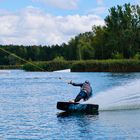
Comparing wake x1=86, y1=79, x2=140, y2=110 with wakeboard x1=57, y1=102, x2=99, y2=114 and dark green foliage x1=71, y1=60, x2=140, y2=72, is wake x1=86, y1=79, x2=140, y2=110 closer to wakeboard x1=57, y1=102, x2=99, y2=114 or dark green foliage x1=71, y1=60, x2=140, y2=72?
wakeboard x1=57, y1=102, x2=99, y2=114

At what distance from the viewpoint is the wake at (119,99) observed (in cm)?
3653

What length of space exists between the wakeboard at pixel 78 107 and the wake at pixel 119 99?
1740mm

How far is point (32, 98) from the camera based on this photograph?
1957 inches

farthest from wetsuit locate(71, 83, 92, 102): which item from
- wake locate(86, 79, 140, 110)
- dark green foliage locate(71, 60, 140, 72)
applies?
dark green foliage locate(71, 60, 140, 72)

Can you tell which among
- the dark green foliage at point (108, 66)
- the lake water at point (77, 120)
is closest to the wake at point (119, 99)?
the lake water at point (77, 120)

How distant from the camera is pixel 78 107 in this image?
3406 cm

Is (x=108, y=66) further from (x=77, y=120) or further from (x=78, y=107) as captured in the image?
(x=77, y=120)

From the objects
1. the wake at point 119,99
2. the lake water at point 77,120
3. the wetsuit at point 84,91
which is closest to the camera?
the lake water at point 77,120

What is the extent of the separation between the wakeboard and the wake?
1.74 metres

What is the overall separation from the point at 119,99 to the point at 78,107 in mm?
4354

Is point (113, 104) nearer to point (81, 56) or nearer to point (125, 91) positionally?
point (125, 91)

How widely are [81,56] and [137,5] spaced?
98.7 feet

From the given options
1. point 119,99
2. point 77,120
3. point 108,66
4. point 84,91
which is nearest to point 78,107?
point 84,91

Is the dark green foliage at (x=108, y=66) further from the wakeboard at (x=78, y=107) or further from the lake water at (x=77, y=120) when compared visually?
the wakeboard at (x=78, y=107)
